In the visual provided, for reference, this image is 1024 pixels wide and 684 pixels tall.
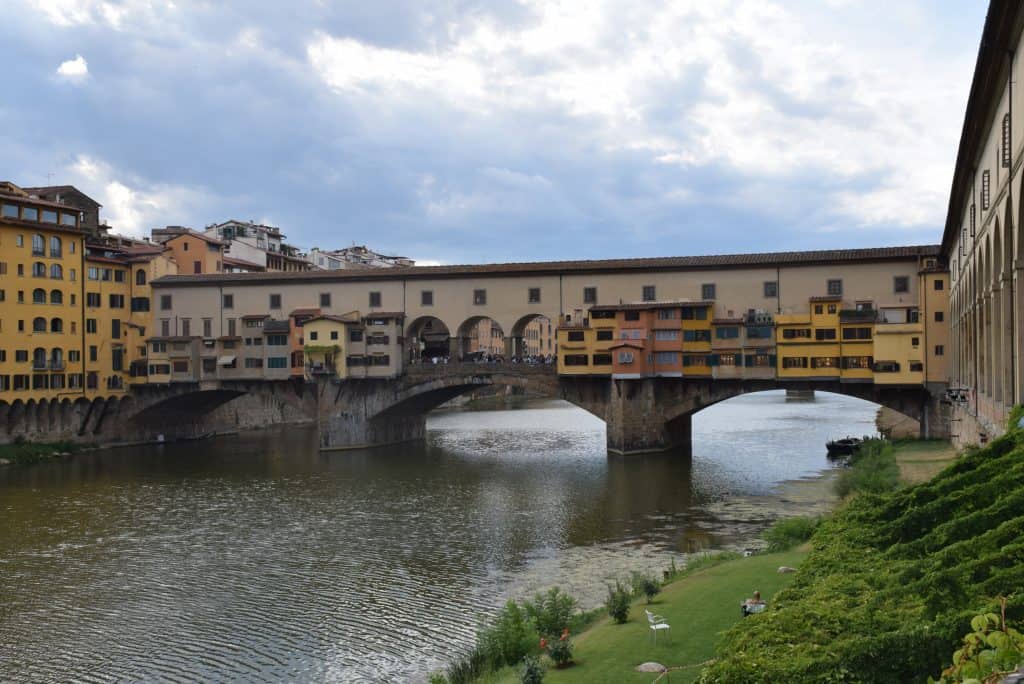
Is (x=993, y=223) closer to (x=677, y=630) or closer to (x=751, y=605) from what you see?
(x=751, y=605)

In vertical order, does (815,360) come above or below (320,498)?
above

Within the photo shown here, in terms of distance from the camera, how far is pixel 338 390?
59719 mm

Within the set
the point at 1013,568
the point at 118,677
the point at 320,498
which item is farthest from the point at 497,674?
the point at 320,498

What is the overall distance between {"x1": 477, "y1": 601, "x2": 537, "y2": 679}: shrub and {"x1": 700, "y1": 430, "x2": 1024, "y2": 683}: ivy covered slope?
675 cm

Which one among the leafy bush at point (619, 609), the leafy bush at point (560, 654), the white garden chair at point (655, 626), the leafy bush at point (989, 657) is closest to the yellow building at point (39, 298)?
the leafy bush at point (619, 609)

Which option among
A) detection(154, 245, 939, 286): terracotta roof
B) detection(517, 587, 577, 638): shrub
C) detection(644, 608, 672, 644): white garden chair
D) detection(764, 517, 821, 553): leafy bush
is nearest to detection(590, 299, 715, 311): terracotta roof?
detection(154, 245, 939, 286): terracotta roof

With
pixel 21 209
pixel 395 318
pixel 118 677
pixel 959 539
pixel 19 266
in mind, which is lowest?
pixel 118 677

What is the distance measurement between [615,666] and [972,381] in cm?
1987

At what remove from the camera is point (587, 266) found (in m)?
57.5

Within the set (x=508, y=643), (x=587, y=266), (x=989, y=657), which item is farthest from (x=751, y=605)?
(x=587, y=266)

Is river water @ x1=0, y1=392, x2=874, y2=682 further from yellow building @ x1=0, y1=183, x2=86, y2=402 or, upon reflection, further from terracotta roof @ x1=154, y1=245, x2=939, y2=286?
terracotta roof @ x1=154, y1=245, x2=939, y2=286

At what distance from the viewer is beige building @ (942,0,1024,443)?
17.6 meters

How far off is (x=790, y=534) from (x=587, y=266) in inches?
1252

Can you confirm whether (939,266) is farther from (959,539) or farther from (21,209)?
(21,209)
